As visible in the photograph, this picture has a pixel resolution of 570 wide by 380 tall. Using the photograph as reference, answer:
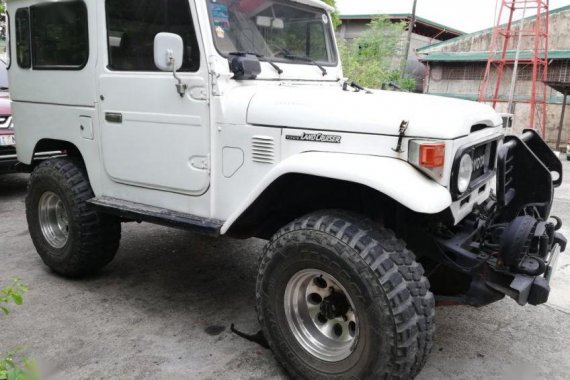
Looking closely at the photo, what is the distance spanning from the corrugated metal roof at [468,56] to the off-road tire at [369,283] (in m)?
17.4

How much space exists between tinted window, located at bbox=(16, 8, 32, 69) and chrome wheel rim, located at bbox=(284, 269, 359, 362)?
118 inches

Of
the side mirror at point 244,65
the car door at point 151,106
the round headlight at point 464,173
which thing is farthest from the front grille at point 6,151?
the round headlight at point 464,173

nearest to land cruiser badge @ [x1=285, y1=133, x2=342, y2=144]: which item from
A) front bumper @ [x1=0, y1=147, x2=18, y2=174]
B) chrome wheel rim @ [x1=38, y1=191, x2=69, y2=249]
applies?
chrome wheel rim @ [x1=38, y1=191, x2=69, y2=249]

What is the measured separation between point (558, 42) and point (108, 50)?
62.4 ft

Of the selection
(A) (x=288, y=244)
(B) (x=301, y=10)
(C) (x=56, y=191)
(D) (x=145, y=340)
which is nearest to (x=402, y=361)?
(A) (x=288, y=244)

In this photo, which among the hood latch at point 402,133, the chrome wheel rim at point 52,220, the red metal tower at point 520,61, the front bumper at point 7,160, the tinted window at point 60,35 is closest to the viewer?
the hood latch at point 402,133

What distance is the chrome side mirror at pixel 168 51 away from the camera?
2902 mm

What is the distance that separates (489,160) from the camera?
315 centimetres

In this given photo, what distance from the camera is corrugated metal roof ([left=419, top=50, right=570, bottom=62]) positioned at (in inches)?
678

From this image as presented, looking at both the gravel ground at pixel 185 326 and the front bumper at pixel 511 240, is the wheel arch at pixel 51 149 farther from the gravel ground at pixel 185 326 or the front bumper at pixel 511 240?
the front bumper at pixel 511 240

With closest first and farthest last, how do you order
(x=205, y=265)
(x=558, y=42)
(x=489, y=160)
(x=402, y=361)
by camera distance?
(x=402, y=361) < (x=489, y=160) < (x=205, y=265) < (x=558, y=42)

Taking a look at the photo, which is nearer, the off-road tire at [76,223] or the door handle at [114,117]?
the door handle at [114,117]

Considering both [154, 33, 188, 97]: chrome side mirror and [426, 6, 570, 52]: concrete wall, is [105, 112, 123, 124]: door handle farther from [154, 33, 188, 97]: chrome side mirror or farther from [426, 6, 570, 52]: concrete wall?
[426, 6, 570, 52]: concrete wall

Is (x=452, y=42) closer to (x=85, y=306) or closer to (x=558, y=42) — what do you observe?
(x=558, y=42)
